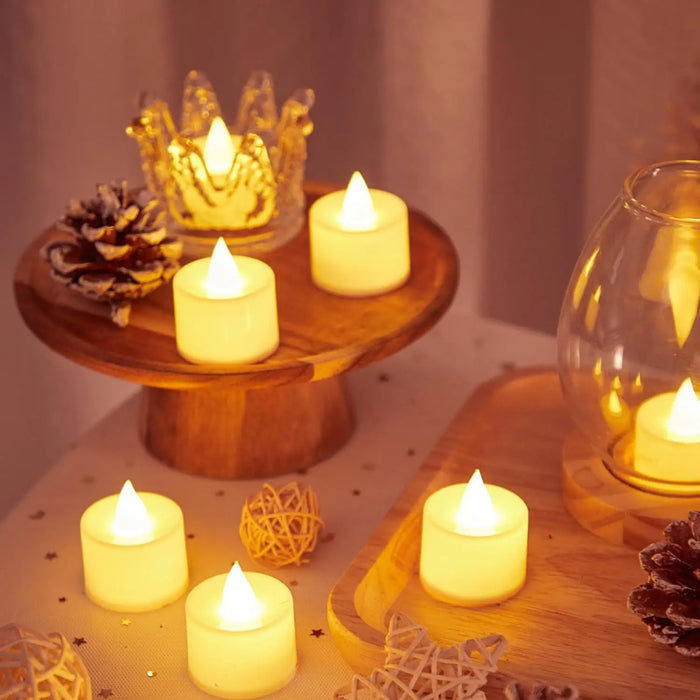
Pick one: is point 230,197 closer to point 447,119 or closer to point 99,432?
point 99,432

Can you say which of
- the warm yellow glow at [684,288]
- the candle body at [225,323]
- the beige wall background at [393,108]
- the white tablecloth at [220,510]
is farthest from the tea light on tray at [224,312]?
the beige wall background at [393,108]

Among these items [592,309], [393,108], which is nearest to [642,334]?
[592,309]

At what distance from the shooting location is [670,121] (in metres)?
1.01

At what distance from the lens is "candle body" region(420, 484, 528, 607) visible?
2.05ft

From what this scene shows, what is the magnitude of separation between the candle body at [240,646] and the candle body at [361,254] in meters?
0.21

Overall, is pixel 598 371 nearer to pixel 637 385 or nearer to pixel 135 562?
pixel 637 385

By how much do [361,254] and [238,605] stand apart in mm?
231

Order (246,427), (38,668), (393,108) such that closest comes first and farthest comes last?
1. (38,668)
2. (246,427)
3. (393,108)

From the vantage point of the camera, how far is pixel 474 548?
0.62 metres

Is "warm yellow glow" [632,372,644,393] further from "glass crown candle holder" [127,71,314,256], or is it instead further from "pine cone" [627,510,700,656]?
"glass crown candle holder" [127,71,314,256]

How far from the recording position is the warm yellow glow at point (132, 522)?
2.15 feet

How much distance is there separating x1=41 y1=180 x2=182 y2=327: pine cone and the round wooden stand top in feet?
0.05

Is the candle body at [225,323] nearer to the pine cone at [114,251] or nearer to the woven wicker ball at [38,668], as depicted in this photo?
the pine cone at [114,251]

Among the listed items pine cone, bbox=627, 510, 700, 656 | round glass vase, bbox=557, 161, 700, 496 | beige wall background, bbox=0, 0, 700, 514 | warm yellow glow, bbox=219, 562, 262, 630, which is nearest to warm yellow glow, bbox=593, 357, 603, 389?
round glass vase, bbox=557, 161, 700, 496
